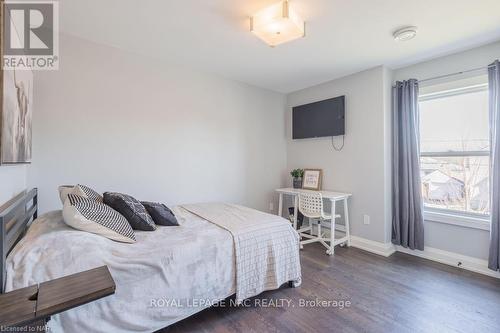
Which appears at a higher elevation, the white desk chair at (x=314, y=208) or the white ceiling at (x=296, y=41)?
the white ceiling at (x=296, y=41)

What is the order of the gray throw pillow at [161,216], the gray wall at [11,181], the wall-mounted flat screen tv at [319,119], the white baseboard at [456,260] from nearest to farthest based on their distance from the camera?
the gray wall at [11,181], the gray throw pillow at [161,216], the white baseboard at [456,260], the wall-mounted flat screen tv at [319,119]

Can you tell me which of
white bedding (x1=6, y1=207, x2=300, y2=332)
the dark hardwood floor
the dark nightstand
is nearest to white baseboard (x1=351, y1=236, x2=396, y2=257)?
the dark hardwood floor

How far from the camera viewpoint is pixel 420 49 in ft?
8.82

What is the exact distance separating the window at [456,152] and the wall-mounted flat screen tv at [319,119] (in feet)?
3.28

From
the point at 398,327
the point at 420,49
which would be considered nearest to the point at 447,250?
the point at 398,327

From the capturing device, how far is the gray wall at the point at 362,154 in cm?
314

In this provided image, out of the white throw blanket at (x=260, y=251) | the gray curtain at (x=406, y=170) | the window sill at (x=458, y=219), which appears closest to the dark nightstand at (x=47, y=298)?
the white throw blanket at (x=260, y=251)

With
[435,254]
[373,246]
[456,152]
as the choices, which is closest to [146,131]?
[373,246]

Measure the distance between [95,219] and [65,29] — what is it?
6.44 ft

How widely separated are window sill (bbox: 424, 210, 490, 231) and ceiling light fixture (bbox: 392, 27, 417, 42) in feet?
6.77

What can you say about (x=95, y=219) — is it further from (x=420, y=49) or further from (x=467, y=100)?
(x=467, y=100)

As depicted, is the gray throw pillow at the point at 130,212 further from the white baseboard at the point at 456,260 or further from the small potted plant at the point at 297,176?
the white baseboard at the point at 456,260

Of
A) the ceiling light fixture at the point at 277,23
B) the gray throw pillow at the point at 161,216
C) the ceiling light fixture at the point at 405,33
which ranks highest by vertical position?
the ceiling light fixture at the point at 405,33

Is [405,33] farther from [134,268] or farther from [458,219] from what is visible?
[134,268]
